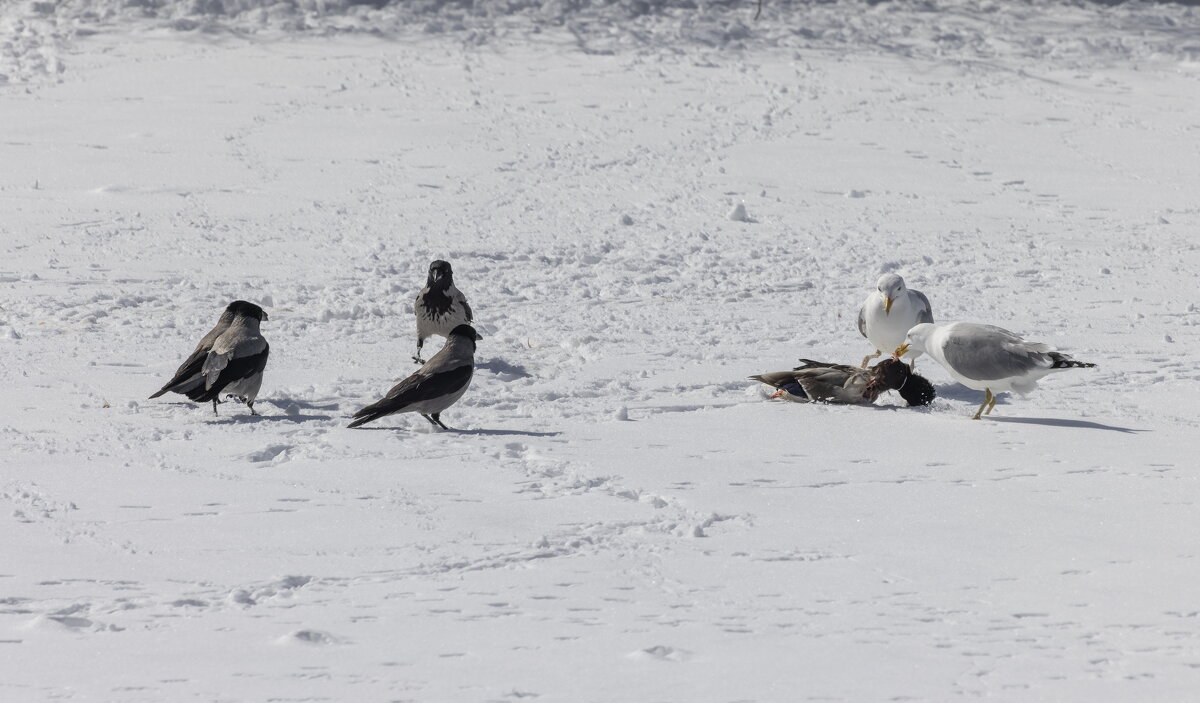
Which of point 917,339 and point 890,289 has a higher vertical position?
point 890,289

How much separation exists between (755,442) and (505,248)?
4.77m

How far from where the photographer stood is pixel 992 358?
6.40 m

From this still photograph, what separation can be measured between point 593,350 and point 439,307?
92 cm

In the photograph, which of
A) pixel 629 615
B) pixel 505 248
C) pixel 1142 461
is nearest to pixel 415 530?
pixel 629 615

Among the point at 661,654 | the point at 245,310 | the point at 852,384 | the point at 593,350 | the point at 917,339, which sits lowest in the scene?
the point at 593,350

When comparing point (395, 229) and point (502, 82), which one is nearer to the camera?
point (395, 229)

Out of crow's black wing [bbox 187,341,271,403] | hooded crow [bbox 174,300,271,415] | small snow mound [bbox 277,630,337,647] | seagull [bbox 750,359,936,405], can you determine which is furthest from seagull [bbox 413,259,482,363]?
small snow mound [bbox 277,630,337,647]

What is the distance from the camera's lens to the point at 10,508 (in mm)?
5023

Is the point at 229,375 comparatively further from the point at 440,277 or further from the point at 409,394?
the point at 440,277

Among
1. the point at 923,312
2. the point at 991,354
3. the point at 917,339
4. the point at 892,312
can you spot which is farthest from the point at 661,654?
the point at 923,312

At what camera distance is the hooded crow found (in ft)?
21.2

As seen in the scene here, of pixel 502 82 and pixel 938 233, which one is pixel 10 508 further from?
pixel 502 82

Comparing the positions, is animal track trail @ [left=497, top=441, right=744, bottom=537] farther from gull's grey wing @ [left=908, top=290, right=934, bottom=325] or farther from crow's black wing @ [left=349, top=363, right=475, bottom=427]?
gull's grey wing @ [left=908, top=290, right=934, bottom=325]

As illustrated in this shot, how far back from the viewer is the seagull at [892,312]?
23.7ft
